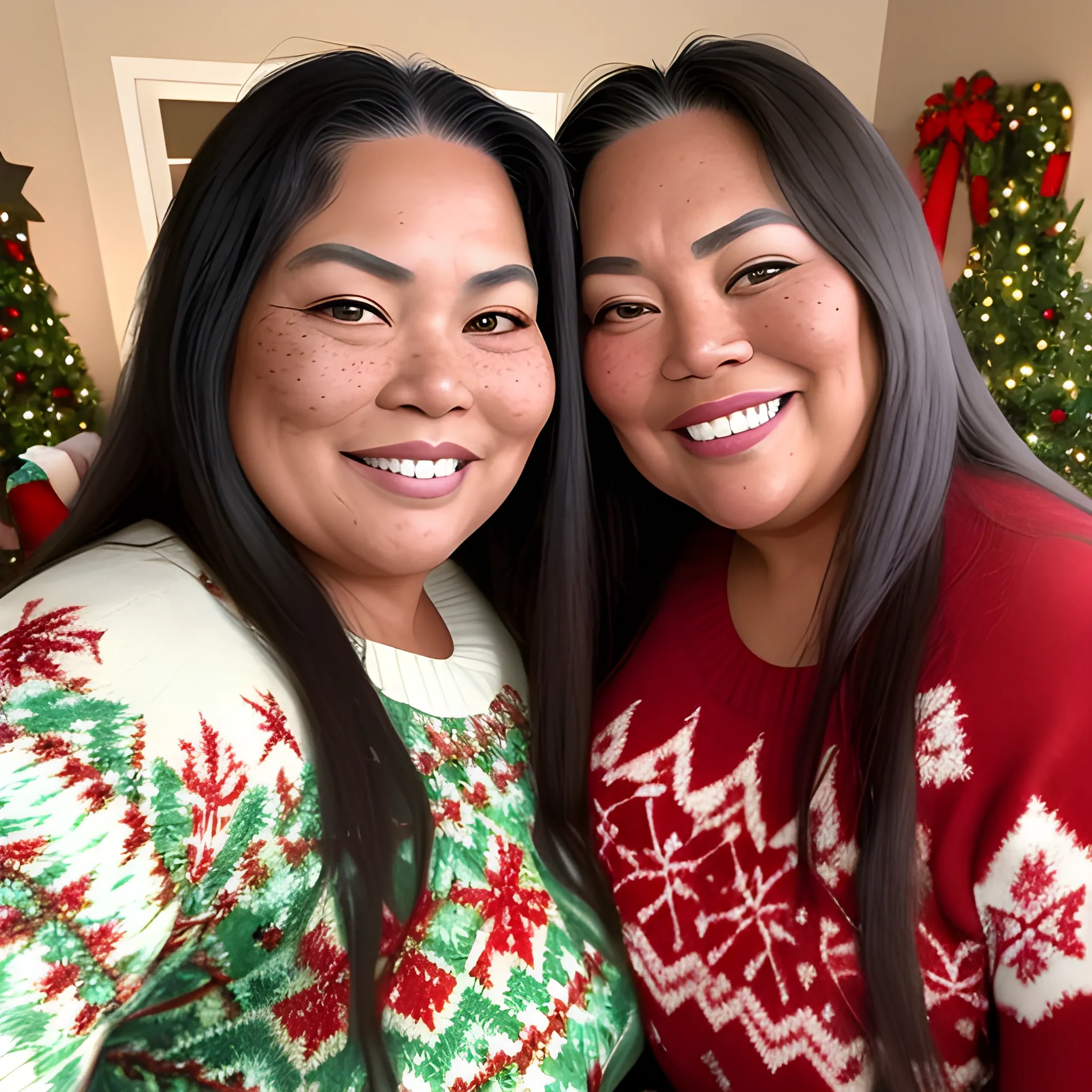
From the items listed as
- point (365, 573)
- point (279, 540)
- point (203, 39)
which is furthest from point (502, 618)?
point (203, 39)

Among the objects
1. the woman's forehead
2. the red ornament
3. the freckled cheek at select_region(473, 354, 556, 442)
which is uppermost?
the red ornament

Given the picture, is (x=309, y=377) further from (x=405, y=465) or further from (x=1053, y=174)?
(x=1053, y=174)

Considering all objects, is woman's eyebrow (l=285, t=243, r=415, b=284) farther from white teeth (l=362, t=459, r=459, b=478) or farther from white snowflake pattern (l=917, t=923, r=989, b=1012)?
white snowflake pattern (l=917, t=923, r=989, b=1012)

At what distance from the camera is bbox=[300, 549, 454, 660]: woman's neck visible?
1094 millimetres

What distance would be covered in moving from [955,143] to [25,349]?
4.71m

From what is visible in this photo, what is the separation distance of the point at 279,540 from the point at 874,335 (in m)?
0.75

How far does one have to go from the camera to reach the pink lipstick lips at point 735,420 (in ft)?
3.43

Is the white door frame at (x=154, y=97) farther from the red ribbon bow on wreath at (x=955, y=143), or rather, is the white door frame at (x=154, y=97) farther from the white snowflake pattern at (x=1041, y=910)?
the white snowflake pattern at (x=1041, y=910)

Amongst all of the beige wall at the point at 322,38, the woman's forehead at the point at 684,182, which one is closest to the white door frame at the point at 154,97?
the beige wall at the point at 322,38

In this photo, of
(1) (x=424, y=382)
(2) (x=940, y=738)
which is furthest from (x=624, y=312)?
(2) (x=940, y=738)

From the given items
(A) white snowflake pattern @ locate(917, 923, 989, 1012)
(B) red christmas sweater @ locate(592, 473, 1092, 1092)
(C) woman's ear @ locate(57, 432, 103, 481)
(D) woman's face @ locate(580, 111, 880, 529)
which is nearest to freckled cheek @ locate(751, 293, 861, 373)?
(D) woman's face @ locate(580, 111, 880, 529)

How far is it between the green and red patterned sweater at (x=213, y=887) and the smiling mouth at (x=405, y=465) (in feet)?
0.72

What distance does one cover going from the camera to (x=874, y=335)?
40.7 inches

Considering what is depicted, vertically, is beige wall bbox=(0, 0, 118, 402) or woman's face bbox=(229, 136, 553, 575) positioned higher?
beige wall bbox=(0, 0, 118, 402)
